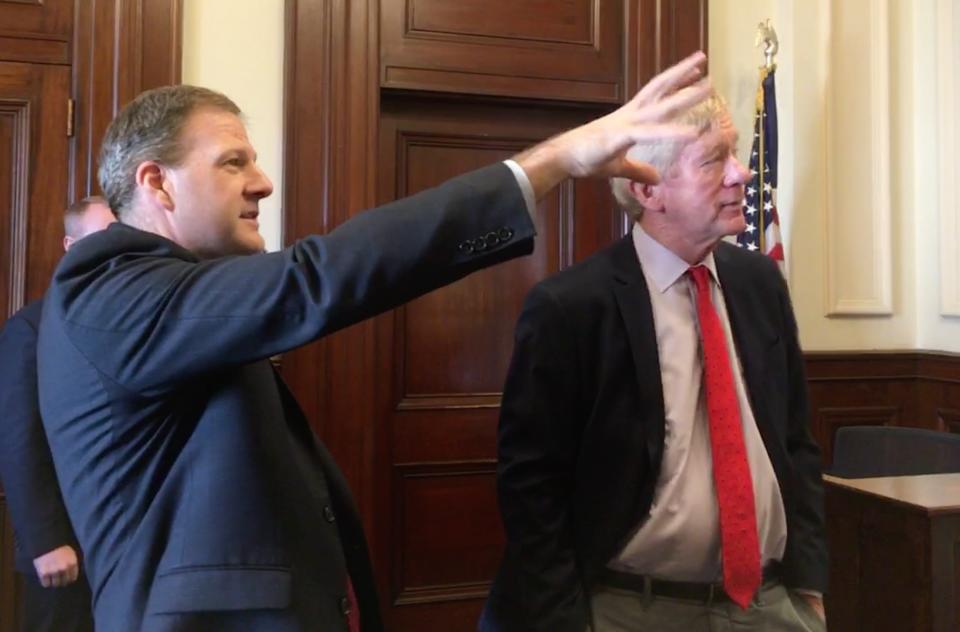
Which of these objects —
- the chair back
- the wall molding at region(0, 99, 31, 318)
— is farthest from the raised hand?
the wall molding at region(0, 99, 31, 318)

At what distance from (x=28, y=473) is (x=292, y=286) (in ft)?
5.57

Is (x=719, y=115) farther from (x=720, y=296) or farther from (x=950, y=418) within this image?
(x=950, y=418)

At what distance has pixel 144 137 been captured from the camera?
120 centimetres

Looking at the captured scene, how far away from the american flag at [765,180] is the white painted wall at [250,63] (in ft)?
6.39

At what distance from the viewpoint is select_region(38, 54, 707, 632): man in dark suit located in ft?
3.18

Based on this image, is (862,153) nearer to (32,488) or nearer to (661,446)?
(661,446)

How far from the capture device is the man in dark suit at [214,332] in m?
0.97

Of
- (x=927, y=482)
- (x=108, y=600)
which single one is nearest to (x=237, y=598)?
(x=108, y=600)

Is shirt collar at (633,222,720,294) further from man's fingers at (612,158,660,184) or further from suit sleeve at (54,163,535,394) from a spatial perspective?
suit sleeve at (54,163,535,394)

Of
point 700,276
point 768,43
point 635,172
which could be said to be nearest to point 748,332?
point 700,276

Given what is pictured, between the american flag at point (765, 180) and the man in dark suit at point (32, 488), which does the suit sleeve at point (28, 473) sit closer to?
the man in dark suit at point (32, 488)

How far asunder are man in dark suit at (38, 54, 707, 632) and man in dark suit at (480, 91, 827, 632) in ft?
1.70

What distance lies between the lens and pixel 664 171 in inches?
69.7

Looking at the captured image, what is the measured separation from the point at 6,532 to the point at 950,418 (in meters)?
3.77
